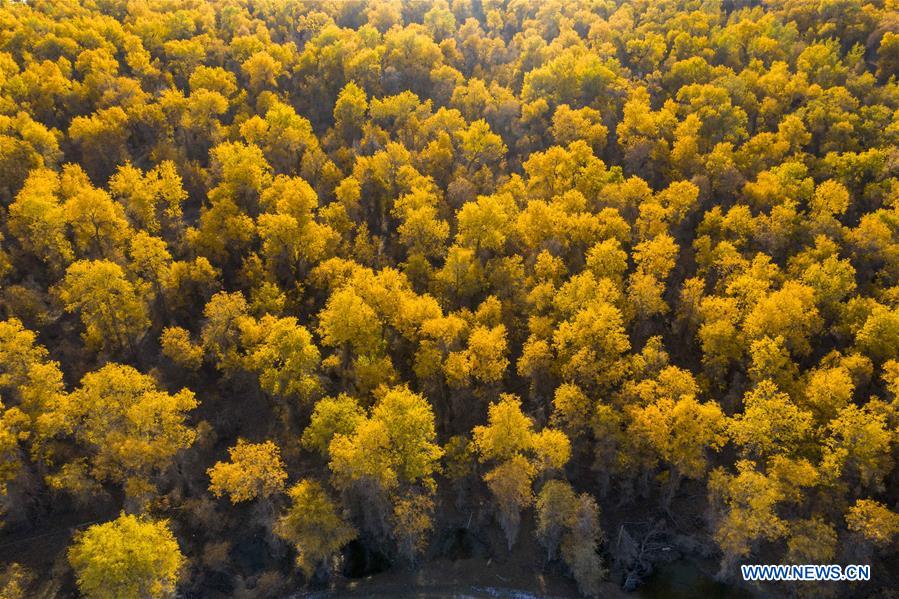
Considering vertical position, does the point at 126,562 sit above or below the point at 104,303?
below

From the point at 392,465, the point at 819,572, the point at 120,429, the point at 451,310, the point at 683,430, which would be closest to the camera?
the point at 819,572

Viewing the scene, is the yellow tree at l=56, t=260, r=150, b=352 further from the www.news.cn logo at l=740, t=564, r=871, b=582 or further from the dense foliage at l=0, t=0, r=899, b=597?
the www.news.cn logo at l=740, t=564, r=871, b=582

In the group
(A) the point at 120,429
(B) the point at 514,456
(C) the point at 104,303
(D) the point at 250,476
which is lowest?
(D) the point at 250,476

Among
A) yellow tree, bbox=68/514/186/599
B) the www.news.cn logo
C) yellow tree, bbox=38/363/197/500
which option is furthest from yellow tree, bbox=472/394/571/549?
yellow tree, bbox=38/363/197/500

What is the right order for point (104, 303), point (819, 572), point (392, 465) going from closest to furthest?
1. point (819, 572)
2. point (392, 465)
3. point (104, 303)

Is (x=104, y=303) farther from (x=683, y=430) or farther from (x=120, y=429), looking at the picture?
(x=683, y=430)

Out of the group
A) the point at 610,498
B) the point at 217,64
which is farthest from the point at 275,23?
the point at 610,498

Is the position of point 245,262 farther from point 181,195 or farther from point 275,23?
point 275,23

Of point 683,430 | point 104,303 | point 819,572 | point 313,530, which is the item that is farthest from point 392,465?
point 819,572
